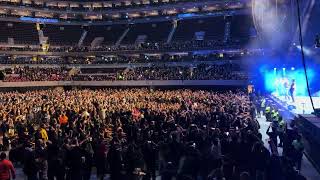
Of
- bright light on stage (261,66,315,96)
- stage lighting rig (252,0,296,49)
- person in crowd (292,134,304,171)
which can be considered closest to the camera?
person in crowd (292,134,304,171)

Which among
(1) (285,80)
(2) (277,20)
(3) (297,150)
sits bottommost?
(3) (297,150)

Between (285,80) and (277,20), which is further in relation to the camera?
(277,20)

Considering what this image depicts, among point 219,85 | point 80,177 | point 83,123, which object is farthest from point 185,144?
point 219,85

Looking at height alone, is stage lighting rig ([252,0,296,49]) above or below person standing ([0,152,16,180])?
above

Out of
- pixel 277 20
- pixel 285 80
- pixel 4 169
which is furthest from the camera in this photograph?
pixel 277 20

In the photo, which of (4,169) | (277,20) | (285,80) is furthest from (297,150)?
(277,20)

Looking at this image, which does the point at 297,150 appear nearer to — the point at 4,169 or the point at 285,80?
the point at 4,169

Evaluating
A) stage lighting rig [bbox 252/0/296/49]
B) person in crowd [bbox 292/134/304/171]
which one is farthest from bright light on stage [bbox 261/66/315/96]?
person in crowd [bbox 292/134/304/171]

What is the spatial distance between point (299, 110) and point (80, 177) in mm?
14661

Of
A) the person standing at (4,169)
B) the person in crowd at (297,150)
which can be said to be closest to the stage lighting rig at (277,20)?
the person in crowd at (297,150)

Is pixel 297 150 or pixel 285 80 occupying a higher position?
pixel 285 80

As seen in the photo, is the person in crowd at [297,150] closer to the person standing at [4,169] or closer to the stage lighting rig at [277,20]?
the person standing at [4,169]

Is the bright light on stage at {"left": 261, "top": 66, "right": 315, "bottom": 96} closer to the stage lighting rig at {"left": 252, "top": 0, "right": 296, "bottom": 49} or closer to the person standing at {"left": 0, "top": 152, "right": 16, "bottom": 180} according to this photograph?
the stage lighting rig at {"left": 252, "top": 0, "right": 296, "bottom": 49}

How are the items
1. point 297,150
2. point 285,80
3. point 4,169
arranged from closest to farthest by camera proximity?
point 4,169, point 297,150, point 285,80
